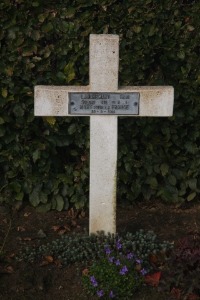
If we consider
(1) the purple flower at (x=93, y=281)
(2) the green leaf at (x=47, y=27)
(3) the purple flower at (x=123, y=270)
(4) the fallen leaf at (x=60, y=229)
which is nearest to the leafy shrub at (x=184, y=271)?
(3) the purple flower at (x=123, y=270)

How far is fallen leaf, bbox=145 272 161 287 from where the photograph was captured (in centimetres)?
432

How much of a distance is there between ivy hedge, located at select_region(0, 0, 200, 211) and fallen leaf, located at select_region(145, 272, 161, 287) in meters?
1.28

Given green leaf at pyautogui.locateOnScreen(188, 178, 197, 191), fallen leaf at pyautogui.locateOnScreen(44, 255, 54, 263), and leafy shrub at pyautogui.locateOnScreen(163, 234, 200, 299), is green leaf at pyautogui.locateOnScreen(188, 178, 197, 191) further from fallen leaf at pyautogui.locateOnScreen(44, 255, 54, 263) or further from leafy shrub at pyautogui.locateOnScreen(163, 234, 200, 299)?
fallen leaf at pyautogui.locateOnScreen(44, 255, 54, 263)

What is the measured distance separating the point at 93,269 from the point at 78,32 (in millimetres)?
1921

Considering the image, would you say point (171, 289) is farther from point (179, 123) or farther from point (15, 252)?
point (179, 123)

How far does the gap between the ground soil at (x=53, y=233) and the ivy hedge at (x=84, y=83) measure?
12cm

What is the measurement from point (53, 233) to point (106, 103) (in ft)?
4.21

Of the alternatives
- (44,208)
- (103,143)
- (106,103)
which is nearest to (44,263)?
(103,143)

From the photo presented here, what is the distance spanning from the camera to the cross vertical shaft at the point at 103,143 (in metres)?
4.40

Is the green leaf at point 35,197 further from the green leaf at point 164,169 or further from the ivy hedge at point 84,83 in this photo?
the green leaf at point 164,169

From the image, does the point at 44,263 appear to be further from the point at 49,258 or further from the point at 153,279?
the point at 153,279

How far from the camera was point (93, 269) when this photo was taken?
427 cm

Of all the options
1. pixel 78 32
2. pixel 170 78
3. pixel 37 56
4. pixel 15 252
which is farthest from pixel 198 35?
pixel 15 252

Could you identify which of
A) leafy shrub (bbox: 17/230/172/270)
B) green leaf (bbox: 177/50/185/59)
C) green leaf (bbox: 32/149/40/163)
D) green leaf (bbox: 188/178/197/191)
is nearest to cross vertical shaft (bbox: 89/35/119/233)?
leafy shrub (bbox: 17/230/172/270)
